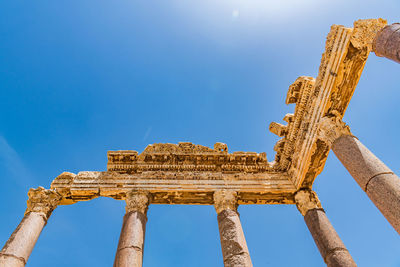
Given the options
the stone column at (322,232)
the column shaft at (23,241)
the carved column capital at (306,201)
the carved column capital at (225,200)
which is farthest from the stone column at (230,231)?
the column shaft at (23,241)

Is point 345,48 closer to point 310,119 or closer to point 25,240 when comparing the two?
point 310,119

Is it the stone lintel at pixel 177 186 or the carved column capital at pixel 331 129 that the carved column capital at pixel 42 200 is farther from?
the carved column capital at pixel 331 129

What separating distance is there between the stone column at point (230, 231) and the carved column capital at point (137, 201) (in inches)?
93.5

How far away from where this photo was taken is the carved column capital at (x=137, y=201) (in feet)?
32.7

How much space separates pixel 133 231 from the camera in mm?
8938

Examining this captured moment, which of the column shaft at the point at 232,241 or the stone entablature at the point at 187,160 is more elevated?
the stone entablature at the point at 187,160

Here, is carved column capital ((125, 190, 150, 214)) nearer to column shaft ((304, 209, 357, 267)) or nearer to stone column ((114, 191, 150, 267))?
stone column ((114, 191, 150, 267))

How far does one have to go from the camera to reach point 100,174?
11312mm

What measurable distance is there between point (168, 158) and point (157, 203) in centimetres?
184

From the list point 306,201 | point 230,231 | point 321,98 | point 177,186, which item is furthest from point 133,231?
point 321,98

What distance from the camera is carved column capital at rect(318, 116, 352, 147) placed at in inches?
362

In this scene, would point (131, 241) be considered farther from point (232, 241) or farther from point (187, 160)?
point (187, 160)

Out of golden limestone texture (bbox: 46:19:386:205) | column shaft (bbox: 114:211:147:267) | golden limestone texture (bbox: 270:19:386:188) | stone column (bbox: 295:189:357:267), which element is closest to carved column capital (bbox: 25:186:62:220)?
golden limestone texture (bbox: 46:19:386:205)

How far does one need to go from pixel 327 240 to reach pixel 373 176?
2.69 m
